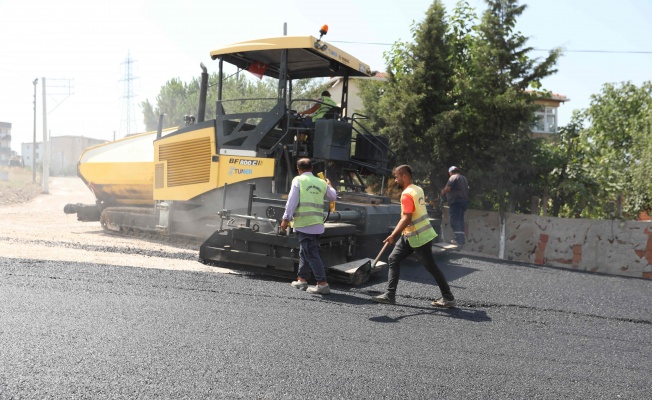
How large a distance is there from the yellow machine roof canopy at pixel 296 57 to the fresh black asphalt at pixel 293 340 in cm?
316

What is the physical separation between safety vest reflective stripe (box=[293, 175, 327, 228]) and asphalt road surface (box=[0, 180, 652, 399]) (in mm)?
762

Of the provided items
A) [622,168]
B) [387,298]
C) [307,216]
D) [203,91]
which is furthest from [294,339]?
[622,168]

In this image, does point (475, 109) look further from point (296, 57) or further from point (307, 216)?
point (307, 216)

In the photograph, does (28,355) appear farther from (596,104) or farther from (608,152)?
(596,104)

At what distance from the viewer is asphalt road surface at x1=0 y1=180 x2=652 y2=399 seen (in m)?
3.36

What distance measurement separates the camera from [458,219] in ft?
32.9

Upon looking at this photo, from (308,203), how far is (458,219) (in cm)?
475

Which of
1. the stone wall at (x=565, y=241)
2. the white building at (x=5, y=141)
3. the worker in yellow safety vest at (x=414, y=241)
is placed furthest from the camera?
the white building at (x=5, y=141)

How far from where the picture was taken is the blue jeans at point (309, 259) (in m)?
5.89

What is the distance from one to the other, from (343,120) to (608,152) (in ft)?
21.1

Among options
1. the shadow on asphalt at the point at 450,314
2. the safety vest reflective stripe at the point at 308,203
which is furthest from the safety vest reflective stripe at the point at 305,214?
the shadow on asphalt at the point at 450,314

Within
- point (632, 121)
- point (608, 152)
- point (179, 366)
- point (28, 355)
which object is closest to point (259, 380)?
point (179, 366)

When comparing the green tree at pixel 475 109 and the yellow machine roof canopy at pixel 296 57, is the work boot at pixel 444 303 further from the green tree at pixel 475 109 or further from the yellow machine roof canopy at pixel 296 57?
the green tree at pixel 475 109

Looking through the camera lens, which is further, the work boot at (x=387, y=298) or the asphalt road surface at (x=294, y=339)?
the work boot at (x=387, y=298)
